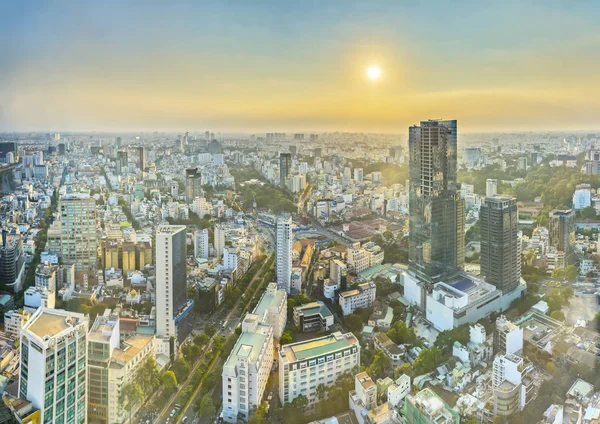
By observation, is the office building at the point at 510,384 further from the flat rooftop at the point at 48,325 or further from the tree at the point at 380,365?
the flat rooftop at the point at 48,325

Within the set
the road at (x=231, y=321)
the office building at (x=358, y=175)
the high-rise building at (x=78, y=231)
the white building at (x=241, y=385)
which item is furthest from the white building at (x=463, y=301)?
the office building at (x=358, y=175)

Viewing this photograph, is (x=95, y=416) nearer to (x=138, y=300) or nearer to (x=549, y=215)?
(x=138, y=300)

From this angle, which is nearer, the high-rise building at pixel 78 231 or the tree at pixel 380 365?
the tree at pixel 380 365

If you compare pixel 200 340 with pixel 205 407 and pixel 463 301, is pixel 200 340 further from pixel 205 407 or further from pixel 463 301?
pixel 463 301

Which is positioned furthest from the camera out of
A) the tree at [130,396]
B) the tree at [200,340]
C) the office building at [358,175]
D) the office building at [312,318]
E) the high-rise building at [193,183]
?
the office building at [358,175]

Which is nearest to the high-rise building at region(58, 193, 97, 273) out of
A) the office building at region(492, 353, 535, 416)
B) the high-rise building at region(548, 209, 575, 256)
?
the office building at region(492, 353, 535, 416)

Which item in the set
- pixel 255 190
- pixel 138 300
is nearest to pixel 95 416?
pixel 138 300
